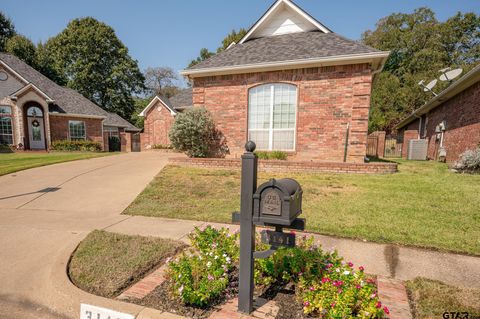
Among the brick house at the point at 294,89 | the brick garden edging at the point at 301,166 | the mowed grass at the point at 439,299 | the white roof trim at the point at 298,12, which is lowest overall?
the mowed grass at the point at 439,299

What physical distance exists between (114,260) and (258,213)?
2191 mm

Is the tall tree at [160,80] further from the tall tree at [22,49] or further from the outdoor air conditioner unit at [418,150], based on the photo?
the outdoor air conditioner unit at [418,150]

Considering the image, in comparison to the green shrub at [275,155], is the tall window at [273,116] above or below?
above

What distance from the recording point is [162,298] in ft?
8.16

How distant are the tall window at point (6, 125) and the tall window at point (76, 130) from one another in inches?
154

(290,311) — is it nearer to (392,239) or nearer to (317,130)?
(392,239)

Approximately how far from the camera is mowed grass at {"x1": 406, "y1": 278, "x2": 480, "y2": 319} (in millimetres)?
2254

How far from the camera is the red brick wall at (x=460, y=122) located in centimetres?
1010

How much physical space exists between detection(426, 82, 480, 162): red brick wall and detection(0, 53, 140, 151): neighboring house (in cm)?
2243

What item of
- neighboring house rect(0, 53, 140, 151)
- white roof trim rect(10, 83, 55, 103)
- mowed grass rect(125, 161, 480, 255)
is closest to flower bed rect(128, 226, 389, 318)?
mowed grass rect(125, 161, 480, 255)

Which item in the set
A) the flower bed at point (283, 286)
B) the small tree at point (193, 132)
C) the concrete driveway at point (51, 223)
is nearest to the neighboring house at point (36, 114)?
the concrete driveway at point (51, 223)

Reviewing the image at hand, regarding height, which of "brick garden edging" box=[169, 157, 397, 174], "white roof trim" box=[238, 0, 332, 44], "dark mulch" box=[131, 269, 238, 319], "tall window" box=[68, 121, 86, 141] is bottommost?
"dark mulch" box=[131, 269, 238, 319]

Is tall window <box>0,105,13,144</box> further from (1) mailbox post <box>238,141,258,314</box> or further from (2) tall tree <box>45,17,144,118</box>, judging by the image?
(1) mailbox post <box>238,141,258,314</box>

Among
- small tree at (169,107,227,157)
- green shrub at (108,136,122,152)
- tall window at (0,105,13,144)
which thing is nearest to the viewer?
small tree at (169,107,227,157)
